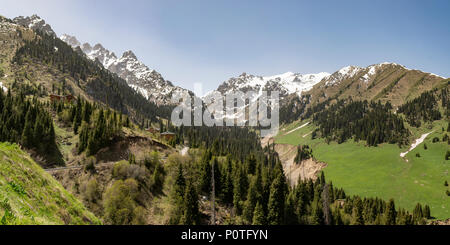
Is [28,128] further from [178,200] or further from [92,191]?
[178,200]

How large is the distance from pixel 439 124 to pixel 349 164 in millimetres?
72425

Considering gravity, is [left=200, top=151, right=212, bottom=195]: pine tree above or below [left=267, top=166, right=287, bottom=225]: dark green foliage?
above

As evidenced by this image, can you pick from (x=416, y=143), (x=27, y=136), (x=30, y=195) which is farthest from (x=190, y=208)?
(x=416, y=143)

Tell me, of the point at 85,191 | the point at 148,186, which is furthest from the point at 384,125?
the point at 85,191

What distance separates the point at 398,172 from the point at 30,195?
156423mm

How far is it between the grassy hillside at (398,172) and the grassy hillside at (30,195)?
11331 centimetres

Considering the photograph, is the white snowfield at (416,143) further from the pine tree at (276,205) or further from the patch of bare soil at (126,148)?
the patch of bare soil at (126,148)

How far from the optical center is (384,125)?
637 feet

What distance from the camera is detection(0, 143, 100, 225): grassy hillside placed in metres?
11.3

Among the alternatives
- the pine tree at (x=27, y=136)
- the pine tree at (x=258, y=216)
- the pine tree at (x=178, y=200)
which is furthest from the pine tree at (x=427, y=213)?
the pine tree at (x=27, y=136)

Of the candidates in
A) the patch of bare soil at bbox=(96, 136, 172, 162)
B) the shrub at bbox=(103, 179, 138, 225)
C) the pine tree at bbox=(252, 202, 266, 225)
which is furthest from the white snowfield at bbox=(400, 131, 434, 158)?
the shrub at bbox=(103, 179, 138, 225)

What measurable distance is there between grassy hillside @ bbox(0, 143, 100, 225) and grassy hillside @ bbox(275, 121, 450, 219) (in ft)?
372

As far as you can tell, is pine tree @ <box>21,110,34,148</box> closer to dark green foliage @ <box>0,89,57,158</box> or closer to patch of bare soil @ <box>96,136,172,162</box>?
dark green foliage @ <box>0,89,57,158</box>

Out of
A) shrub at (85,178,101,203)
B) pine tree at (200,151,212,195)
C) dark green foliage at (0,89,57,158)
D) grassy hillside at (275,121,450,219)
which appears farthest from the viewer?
grassy hillside at (275,121,450,219)
